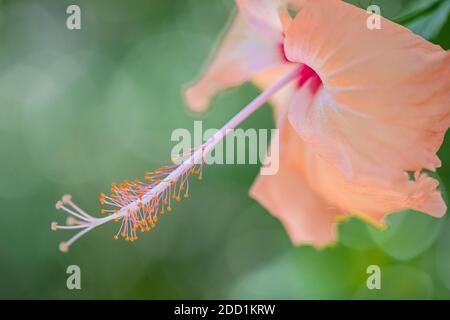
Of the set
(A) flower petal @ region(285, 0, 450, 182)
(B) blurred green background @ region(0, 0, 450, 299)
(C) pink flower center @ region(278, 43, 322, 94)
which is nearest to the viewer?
(A) flower petal @ region(285, 0, 450, 182)

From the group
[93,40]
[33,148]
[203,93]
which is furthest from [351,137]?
[33,148]

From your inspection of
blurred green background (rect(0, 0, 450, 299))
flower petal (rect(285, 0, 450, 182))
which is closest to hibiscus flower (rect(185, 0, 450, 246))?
flower petal (rect(285, 0, 450, 182))

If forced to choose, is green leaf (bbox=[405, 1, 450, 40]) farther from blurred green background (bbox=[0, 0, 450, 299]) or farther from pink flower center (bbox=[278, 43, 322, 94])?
blurred green background (bbox=[0, 0, 450, 299])

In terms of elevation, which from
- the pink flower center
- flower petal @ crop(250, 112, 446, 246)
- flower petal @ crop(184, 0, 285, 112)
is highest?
flower petal @ crop(184, 0, 285, 112)

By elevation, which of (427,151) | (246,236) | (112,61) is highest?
(112,61)

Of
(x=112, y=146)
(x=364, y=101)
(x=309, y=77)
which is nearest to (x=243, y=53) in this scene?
(x=309, y=77)

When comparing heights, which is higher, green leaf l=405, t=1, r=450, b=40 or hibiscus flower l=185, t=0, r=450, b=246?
green leaf l=405, t=1, r=450, b=40

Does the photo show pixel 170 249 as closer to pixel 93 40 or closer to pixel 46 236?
pixel 46 236
